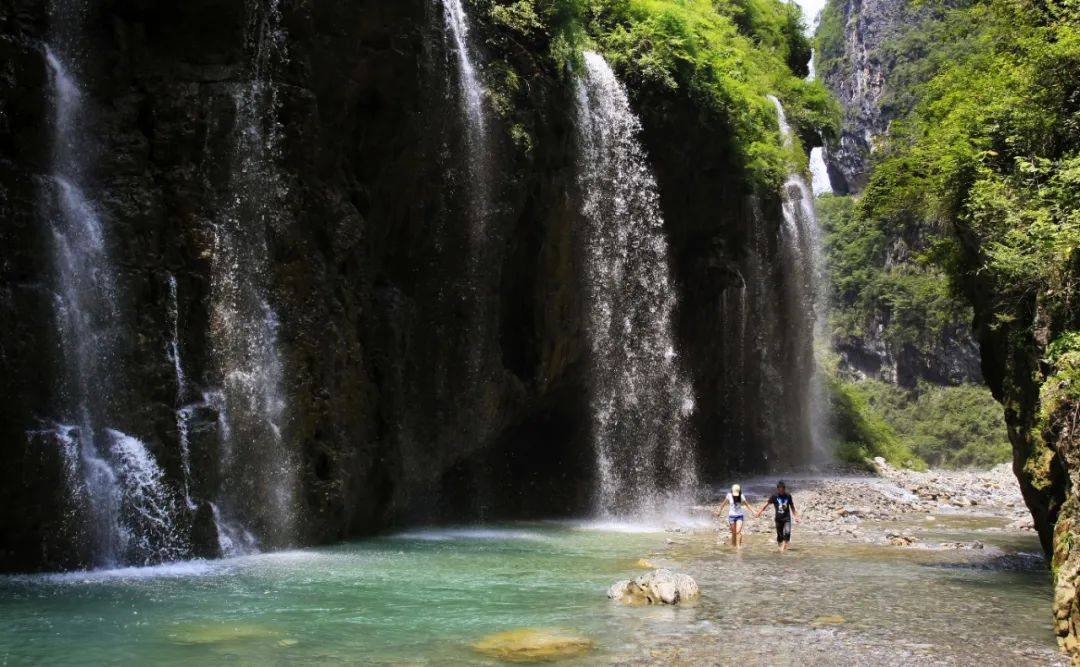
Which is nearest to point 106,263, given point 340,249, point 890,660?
point 340,249

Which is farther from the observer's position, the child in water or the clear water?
the child in water

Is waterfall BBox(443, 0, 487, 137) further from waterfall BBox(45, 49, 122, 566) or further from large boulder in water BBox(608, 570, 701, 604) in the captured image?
large boulder in water BBox(608, 570, 701, 604)

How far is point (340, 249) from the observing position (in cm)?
1873

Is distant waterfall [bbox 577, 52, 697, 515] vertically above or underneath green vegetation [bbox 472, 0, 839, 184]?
underneath

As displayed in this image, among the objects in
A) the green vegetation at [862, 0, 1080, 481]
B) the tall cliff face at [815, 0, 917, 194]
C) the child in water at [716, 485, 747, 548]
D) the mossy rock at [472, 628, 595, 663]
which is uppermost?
the tall cliff face at [815, 0, 917, 194]

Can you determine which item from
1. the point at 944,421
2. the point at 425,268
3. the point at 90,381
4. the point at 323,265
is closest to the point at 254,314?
the point at 323,265

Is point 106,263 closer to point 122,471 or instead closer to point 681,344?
point 122,471

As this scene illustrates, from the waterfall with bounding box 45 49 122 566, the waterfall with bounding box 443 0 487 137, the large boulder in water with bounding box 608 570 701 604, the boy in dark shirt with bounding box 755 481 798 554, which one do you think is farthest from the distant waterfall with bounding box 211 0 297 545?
the boy in dark shirt with bounding box 755 481 798 554

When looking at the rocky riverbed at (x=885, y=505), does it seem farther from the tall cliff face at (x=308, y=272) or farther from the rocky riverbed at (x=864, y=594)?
the tall cliff face at (x=308, y=272)

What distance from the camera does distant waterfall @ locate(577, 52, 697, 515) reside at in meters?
26.0

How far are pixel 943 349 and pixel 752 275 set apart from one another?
4351 centimetres

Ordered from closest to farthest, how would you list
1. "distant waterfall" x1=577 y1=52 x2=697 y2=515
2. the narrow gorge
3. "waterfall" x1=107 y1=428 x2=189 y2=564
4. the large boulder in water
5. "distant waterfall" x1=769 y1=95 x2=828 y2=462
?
the large boulder in water < the narrow gorge < "waterfall" x1=107 y1=428 x2=189 y2=564 < "distant waterfall" x1=577 y1=52 x2=697 y2=515 < "distant waterfall" x1=769 y1=95 x2=828 y2=462

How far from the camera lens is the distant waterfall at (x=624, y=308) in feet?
85.1

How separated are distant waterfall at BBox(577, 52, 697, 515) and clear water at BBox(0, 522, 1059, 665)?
394 inches
